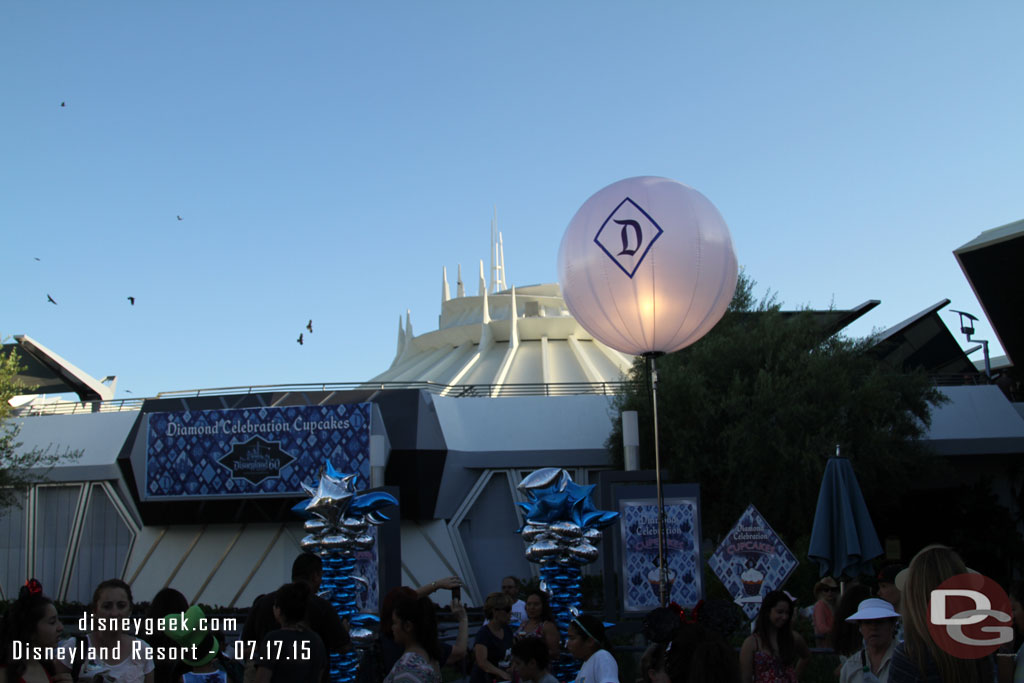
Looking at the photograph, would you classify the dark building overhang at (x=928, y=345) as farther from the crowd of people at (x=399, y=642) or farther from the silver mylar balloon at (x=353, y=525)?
the crowd of people at (x=399, y=642)

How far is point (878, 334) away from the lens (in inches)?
974

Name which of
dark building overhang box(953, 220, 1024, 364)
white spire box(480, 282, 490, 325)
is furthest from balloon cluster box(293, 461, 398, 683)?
white spire box(480, 282, 490, 325)

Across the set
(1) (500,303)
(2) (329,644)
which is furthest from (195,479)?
(2) (329,644)

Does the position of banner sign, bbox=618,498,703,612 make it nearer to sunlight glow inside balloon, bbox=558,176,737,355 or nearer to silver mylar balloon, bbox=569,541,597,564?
silver mylar balloon, bbox=569,541,597,564

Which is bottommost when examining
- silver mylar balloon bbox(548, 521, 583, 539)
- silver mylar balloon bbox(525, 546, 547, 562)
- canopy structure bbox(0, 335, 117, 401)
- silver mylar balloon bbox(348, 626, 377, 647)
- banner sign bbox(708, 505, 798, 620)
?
silver mylar balloon bbox(348, 626, 377, 647)

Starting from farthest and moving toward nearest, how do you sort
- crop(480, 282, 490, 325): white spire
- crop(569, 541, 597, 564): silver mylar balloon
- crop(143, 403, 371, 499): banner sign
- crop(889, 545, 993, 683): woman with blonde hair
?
1. crop(480, 282, 490, 325): white spire
2. crop(143, 403, 371, 499): banner sign
3. crop(569, 541, 597, 564): silver mylar balloon
4. crop(889, 545, 993, 683): woman with blonde hair

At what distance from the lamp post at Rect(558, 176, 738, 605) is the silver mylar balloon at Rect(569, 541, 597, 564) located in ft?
2.35

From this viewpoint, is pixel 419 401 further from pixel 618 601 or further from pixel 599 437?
pixel 618 601

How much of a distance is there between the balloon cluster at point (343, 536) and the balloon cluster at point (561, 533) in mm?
1780

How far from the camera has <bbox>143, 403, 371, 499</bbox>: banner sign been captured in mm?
24875

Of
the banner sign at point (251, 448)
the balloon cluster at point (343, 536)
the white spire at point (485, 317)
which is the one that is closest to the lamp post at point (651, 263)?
the balloon cluster at point (343, 536)

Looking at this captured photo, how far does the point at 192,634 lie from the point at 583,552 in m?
4.32

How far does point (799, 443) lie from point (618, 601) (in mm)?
10714

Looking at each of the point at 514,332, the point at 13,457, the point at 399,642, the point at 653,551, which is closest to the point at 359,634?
the point at 399,642
